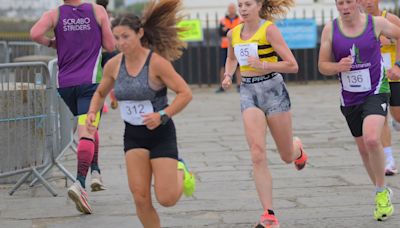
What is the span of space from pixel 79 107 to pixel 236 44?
1564 millimetres

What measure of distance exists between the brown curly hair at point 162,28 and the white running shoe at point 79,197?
155cm

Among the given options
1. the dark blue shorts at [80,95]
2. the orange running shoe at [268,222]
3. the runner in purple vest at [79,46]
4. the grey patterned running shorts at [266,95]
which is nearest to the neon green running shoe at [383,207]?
the orange running shoe at [268,222]

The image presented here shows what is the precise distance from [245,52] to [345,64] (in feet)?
2.44

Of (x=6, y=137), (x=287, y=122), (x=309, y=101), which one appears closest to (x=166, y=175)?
(x=287, y=122)

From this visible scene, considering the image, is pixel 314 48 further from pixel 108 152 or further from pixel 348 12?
pixel 348 12

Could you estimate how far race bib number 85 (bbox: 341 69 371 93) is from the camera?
22.3ft

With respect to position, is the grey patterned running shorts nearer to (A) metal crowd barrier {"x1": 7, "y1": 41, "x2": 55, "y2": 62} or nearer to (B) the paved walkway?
(B) the paved walkway

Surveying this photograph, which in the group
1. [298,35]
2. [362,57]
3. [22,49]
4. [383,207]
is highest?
[362,57]

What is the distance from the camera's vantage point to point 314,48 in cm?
2223

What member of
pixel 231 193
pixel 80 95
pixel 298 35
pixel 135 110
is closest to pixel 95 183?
pixel 80 95

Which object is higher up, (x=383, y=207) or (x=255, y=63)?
(x=255, y=63)

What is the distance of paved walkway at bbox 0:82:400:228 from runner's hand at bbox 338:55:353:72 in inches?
43.7

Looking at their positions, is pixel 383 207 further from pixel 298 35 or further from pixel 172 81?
pixel 298 35

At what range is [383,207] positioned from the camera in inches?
261
